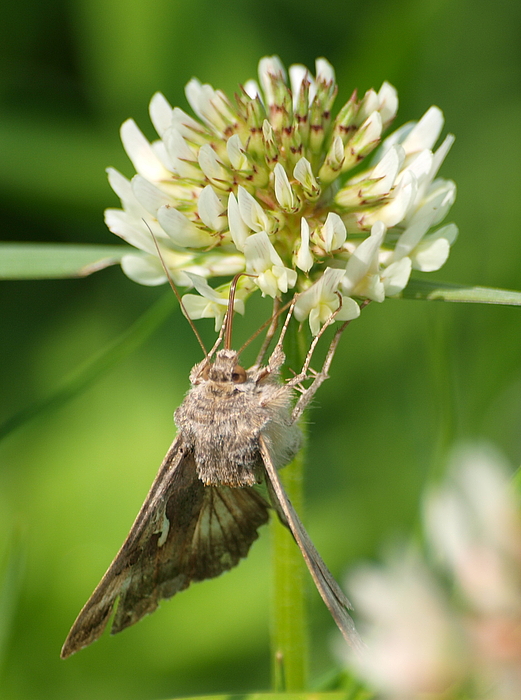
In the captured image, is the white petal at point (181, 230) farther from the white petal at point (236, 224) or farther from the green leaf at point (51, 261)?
the green leaf at point (51, 261)

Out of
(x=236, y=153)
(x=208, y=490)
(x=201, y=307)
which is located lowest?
(x=208, y=490)

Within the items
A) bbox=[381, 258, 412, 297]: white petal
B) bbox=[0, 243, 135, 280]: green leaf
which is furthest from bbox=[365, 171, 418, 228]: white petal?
bbox=[0, 243, 135, 280]: green leaf

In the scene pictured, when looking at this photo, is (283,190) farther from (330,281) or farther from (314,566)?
(314,566)

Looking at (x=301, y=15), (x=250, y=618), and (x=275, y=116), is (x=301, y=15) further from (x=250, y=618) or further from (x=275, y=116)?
(x=250, y=618)

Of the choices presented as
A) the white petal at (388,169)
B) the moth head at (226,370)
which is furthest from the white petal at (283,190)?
the moth head at (226,370)

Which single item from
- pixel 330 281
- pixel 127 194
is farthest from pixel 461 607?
pixel 127 194

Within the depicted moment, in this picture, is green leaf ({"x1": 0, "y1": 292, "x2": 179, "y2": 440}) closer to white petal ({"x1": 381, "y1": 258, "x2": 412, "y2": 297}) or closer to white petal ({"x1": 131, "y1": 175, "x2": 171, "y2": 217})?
white petal ({"x1": 131, "y1": 175, "x2": 171, "y2": 217})
